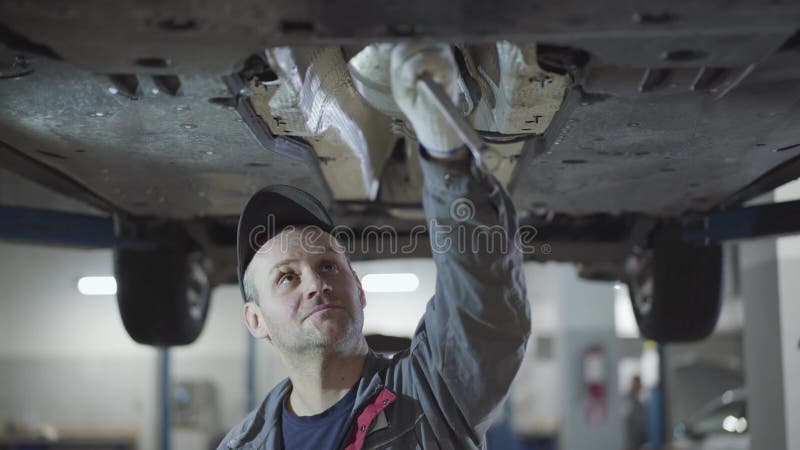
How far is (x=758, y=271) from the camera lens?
4301 mm

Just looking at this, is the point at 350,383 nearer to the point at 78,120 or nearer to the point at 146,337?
the point at 78,120

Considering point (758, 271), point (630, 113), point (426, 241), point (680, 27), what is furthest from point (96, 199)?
point (758, 271)

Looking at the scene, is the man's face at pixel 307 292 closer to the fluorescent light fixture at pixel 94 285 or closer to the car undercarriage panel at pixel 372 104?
the car undercarriage panel at pixel 372 104

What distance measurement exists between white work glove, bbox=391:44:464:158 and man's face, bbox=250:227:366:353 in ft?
1.91

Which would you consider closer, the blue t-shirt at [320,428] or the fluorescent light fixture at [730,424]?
the blue t-shirt at [320,428]

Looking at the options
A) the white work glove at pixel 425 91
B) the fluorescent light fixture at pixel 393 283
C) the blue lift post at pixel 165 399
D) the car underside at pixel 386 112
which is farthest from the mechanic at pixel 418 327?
the fluorescent light fixture at pixel 393 283

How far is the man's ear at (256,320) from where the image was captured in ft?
7.28

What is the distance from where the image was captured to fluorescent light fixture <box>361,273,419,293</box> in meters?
12.0

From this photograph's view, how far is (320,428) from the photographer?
2016 millimetres

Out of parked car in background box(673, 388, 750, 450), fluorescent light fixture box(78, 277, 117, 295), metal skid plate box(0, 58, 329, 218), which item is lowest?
parked car in background box(673, 388, 750, 450)

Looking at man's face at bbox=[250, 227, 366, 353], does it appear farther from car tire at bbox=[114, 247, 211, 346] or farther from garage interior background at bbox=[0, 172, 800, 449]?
garage interior background at bbox=[0, 172, 800, 449]

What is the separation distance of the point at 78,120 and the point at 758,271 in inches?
133

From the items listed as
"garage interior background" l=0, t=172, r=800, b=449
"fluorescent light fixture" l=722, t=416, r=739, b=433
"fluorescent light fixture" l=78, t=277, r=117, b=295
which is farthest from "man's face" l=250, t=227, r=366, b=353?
"fluorescent light fixture" l=78, t=277, r=117, b=295

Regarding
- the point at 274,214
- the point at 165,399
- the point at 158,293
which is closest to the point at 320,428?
the point at 274,214
